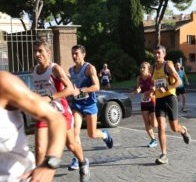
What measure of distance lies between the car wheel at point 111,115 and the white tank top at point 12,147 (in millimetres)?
9841

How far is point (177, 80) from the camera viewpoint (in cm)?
824

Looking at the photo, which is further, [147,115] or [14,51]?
[14,51]

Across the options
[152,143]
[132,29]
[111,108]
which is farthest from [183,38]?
[152,143]

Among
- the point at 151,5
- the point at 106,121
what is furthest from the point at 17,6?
the point at 106,121

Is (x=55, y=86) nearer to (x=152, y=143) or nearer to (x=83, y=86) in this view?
(x=83, y=86)

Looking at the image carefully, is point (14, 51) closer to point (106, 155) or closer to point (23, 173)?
point (106, 155)

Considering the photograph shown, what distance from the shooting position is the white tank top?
2922 millimetres

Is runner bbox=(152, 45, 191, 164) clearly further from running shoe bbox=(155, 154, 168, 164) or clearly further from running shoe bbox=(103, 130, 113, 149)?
running shoe bbox=(103, 130, 113, 149)

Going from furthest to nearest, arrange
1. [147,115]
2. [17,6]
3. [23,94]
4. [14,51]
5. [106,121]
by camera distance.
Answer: [17,6]
[14,51]
[106,121]
[147,115]
[23,94]

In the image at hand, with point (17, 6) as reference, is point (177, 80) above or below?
below

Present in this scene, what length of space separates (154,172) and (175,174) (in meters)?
0.30

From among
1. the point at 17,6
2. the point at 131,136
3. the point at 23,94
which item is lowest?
the point at 131,136

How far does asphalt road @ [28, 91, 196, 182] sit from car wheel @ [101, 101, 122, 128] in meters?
1.11

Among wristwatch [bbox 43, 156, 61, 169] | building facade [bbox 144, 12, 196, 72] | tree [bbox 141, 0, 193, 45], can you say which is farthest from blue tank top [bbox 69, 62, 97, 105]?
building facade [bbox 144, 12, 196, 72]
